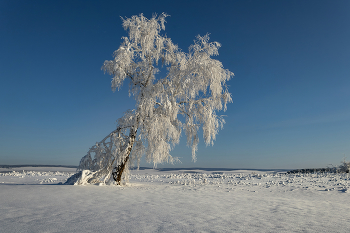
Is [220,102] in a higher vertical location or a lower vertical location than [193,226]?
higher

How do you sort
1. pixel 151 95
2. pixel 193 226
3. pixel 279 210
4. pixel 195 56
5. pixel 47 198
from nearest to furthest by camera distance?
pixel 193 226 → pixel 279 210 → pixel 47 198 → pixel 151 95 → pixel 195 56

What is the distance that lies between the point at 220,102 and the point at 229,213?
267 inches

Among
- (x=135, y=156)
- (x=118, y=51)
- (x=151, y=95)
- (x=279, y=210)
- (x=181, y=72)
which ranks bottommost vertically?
(x=279, y=210)

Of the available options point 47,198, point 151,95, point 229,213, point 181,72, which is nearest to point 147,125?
point 151,95

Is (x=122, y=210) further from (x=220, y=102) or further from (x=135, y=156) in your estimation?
(x=220, y=102)

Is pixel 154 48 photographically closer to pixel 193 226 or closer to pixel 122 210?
pixel 122 210

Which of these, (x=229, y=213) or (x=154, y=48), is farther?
(x=154, y=48)

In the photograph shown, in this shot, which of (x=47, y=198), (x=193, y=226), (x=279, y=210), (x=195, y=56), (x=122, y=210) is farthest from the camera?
(x=195, y=56)

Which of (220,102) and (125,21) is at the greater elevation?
(125,21)

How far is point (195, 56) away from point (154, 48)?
218 cm

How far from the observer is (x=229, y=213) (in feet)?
14.9

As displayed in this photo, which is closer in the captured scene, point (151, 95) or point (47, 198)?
point (47, 198)

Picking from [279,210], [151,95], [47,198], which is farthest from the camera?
[151,95]

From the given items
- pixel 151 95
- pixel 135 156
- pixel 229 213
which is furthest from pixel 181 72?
pixel 229 213
